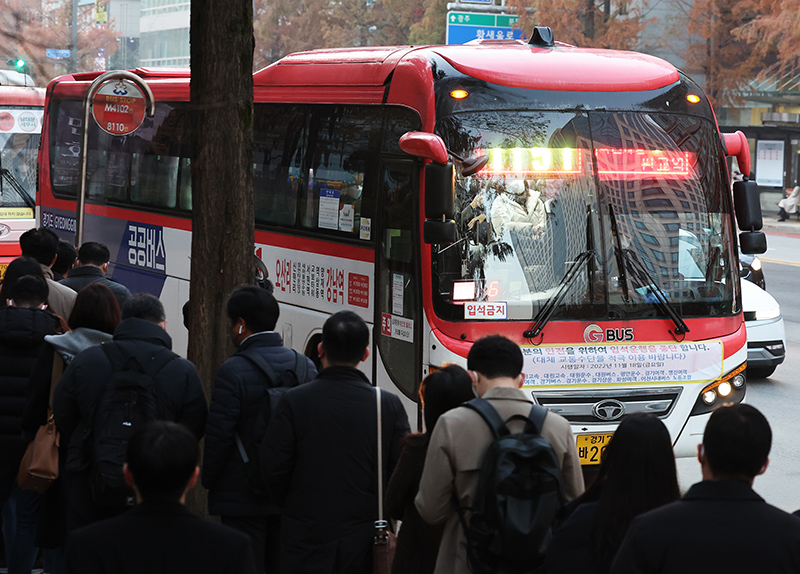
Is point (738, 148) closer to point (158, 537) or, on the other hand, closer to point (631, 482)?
point (631, 482)

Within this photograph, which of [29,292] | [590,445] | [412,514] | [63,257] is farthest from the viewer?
[63,257]

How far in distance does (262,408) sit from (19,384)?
66.1 inches

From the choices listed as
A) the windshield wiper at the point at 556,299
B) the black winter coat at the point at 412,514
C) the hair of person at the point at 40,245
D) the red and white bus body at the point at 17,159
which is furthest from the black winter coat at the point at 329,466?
the red and white bus body at the point at 17,159

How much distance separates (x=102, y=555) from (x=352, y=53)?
7009 mm

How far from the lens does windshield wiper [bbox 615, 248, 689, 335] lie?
7.61 m

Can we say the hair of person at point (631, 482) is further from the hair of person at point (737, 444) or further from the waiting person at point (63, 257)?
A: the waiting person at point (63, 257)

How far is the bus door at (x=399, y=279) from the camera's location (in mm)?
7805

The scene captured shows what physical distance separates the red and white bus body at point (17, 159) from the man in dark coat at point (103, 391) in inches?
458

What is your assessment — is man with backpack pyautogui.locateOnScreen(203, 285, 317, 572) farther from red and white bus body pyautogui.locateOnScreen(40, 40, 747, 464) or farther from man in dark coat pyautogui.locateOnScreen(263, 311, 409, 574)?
red and white bus body pyautogui.locateOnScreen(40, 40, 747, 464)

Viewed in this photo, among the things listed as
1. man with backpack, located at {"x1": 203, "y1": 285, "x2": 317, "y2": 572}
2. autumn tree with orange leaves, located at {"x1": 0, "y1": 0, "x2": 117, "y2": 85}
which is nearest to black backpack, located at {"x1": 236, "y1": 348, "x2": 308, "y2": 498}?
man with backpack, located at {"x1": 203, "y1": 285, "x2": 317, "y2": 572}

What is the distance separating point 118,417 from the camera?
4750 millimetres

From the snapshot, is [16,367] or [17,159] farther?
[17,159]

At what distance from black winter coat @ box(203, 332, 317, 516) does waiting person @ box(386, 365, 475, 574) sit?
0.80 metres

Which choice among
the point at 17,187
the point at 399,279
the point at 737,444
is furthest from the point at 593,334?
the point at 17,187
